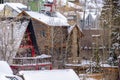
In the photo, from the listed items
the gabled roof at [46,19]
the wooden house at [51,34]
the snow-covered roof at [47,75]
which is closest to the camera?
the snow-covered roof at [47,75]

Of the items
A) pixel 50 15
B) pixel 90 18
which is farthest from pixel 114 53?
pixel 90 18

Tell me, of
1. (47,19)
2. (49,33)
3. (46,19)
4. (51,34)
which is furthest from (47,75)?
(47,19)

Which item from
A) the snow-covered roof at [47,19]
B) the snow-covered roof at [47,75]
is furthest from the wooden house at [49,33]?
the snow-covered roof at [47,75]

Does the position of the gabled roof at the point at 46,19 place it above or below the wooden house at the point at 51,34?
above

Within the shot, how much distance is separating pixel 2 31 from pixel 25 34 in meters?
5.21

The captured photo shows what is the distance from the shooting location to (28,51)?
37.2 meters

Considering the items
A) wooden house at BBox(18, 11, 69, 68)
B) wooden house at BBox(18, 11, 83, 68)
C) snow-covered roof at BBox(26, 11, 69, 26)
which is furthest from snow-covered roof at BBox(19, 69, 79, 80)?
snow-covered roof at BBox(26, 11, 69, 26)

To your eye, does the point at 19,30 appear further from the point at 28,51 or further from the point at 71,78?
the point at 71,78

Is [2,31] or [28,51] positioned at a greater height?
[2,31]

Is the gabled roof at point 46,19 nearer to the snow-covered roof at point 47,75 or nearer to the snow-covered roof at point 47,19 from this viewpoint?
the snow-covered roof at point 47,19

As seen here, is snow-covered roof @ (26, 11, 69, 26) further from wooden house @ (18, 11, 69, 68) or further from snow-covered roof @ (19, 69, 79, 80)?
snow-covered roof @ (19, 69, 79, 80)

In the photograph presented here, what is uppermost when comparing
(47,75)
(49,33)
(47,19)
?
(47,75)

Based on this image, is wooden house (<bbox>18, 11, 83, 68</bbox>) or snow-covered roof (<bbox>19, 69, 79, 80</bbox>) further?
wooden house (<bbox>18, 11, 83, 68</bbox>)

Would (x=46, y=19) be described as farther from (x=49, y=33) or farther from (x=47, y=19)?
(x=49, y=33)
